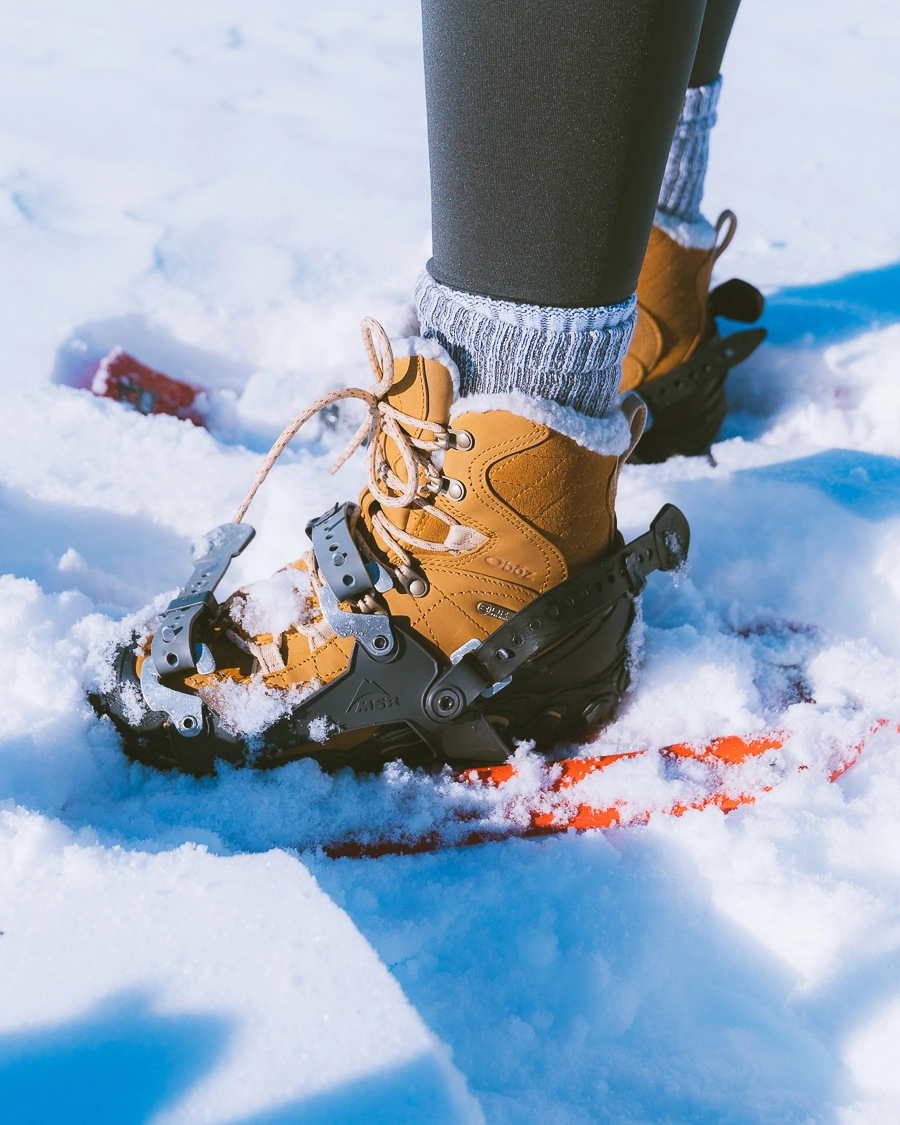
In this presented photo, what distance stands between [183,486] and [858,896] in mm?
1159

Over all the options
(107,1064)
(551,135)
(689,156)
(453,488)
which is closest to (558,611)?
(453,488)

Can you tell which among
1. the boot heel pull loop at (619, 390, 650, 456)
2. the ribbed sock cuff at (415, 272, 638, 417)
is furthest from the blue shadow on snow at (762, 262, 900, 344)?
the ribbed sock cuff at (415, 272, 638, 417)

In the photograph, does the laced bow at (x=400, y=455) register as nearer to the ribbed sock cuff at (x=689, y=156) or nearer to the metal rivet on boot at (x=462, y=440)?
the metal rivet on boot at (x=462, y=440)

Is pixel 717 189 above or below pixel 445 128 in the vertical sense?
below

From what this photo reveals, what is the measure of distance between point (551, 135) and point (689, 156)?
92cm

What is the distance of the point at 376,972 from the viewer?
71 cm

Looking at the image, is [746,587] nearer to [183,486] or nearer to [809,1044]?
[809,1044]

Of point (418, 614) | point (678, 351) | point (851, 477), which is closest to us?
point (418, 614)

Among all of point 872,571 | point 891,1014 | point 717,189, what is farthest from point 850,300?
point 891,1014

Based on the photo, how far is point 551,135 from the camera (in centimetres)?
70

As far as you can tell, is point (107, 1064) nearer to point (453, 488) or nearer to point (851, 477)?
point (453, 488)

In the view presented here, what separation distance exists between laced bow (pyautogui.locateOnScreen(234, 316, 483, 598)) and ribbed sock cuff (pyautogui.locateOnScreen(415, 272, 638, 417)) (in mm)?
56

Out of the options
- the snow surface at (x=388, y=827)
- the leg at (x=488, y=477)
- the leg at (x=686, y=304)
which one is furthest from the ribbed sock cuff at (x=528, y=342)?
the leg at (x=686, y=304)

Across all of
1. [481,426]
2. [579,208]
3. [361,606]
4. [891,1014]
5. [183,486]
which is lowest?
[183,486]
